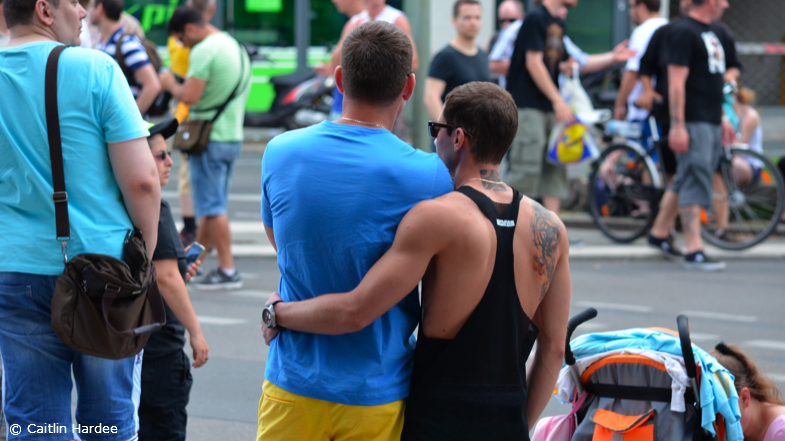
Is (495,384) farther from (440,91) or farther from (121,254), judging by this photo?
(440,91)

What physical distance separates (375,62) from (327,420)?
34.5 inches

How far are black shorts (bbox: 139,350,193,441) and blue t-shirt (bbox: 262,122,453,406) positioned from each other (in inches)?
45.9

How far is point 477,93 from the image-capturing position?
2.34 metres

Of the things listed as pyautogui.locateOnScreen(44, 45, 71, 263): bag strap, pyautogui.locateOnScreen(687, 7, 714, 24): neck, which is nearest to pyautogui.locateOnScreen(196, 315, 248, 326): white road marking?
pyautogui.locateOnScreen(44, 45, 71, 263): bag strap

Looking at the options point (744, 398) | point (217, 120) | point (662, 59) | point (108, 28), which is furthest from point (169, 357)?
point (662, 59)

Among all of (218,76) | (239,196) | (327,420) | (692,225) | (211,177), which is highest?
(218,76)

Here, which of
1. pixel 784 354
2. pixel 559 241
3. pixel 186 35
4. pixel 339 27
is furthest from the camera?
pixel 339 27

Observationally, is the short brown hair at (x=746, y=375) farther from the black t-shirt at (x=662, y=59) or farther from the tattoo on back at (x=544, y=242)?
the black t-shirt at (x=662, y=59)

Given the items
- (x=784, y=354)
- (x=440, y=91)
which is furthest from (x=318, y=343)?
(x=440, y=91)

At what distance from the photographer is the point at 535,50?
320 inches

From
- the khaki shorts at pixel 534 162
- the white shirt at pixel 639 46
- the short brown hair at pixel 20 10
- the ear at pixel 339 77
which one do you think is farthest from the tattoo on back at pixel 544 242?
the white shirt at pixel 639 46

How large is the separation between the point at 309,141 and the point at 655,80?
274 inches

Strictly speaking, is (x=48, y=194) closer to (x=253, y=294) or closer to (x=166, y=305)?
(x=166, y=305)

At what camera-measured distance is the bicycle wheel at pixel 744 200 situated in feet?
28.5
